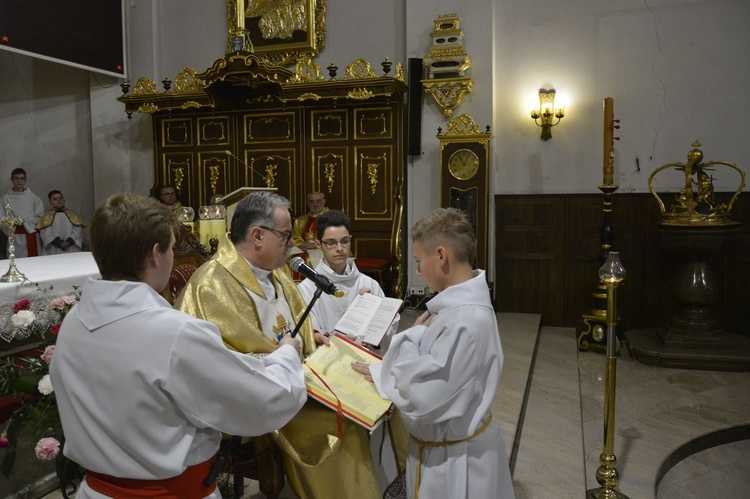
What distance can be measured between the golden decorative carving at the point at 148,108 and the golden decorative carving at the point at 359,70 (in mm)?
2929

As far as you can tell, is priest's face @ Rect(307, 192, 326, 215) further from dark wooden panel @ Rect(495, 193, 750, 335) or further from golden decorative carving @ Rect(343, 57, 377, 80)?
dark wooden panel @ Rect(495, 193, 750, 335)

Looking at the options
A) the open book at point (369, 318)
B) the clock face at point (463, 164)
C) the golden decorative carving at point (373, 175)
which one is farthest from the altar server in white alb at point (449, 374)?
the golden decorative carving at point (373, 175)

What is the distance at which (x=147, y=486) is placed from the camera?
160 centimetres

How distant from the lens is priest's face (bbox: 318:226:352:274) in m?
3.39

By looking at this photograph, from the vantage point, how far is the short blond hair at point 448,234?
211 centimetres

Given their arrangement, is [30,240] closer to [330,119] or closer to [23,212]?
[23,212]

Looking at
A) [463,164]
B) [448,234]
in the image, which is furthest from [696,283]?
[448,234]

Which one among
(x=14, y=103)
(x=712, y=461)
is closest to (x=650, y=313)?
(x=712, y=461)

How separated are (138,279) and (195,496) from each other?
2.13 feet

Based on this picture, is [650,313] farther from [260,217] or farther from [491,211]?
[260,217]

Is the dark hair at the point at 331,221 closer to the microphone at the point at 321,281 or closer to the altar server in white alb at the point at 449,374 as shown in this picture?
the microphone at the point at 321,281

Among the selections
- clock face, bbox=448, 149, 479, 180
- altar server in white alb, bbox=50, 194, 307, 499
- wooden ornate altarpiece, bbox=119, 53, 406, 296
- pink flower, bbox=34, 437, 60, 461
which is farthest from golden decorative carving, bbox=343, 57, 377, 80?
altar server in white alb, bbox=50, 194, 307, 499

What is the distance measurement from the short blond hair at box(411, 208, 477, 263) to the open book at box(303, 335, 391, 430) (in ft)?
1.90

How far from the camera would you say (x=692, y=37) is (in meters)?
6.91
